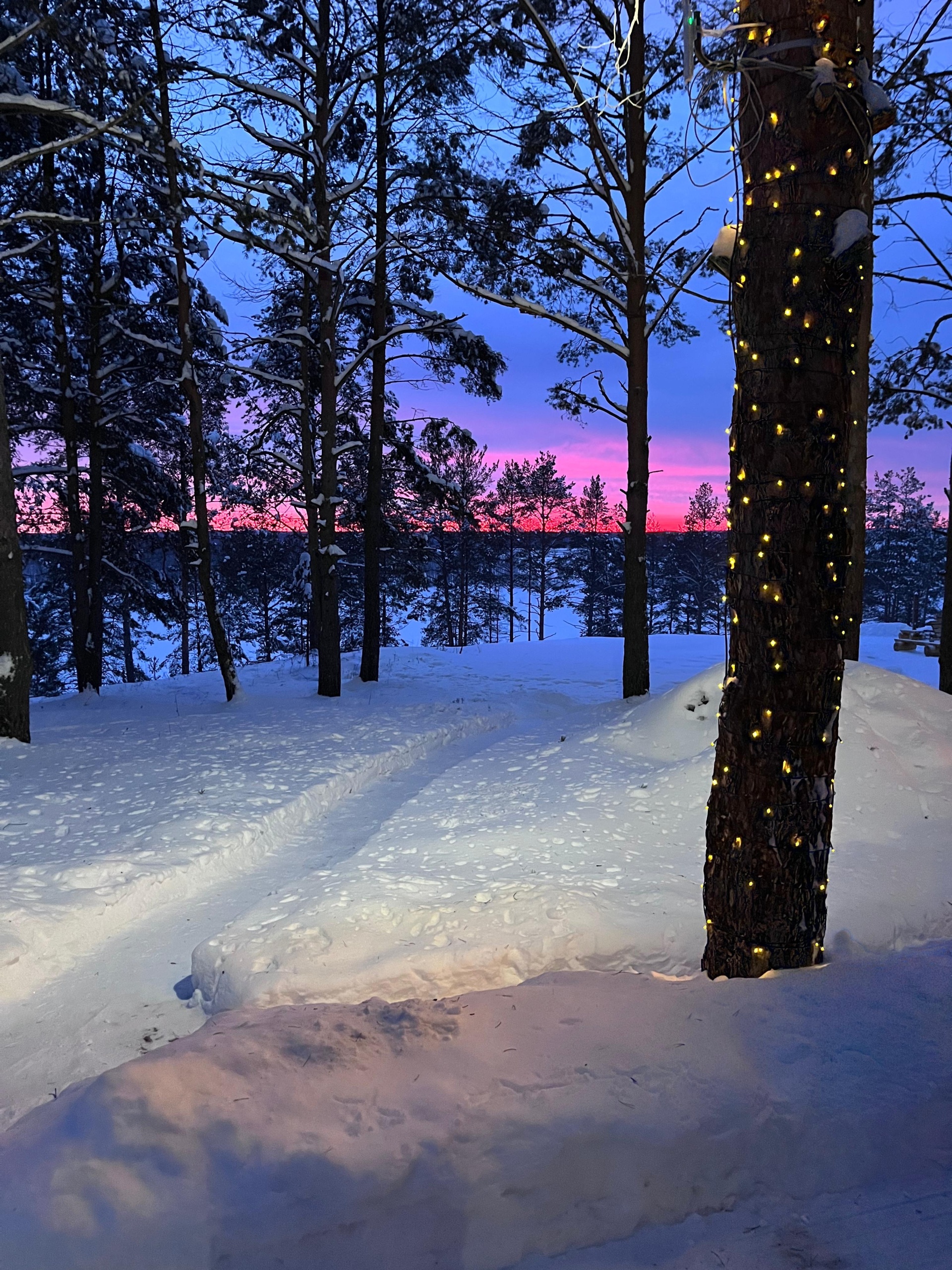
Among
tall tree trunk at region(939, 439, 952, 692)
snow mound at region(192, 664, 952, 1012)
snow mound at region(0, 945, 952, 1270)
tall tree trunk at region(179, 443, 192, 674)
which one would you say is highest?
tall tree trunk at region(179, 443, 192, 674)

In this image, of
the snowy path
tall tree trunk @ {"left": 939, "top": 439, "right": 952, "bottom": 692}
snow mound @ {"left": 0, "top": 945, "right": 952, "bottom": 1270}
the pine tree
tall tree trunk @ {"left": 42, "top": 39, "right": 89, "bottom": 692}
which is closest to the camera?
snow mound @ {"left": 0, "top": 945, "right": 952, "bottom": 1270}

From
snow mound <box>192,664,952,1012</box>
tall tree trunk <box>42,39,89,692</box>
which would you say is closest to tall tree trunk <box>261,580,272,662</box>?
tall tree trunk <box>42,39,89,692</box>

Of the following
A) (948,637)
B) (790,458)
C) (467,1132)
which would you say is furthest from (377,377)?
(467,1132)

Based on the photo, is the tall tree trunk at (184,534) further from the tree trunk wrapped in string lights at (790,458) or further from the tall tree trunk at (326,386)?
the tree trunk wrapped in string lights at (790,458)

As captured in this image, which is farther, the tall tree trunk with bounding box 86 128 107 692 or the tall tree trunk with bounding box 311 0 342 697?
the tall tree trunk with bounding box 86 128 107 692

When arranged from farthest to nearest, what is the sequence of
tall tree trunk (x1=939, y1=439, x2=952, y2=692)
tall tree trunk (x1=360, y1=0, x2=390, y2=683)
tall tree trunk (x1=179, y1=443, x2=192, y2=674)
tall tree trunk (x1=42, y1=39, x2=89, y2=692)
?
tall tree trunk (x1=360, y1=0, x2=390, y2=683), tall tree trunk (x1=42, y1=39, x2=89, y2=692), tall tree trunk (x1=179, y1=443, x2=192, y2=674), tall tree trunk (x1=939, y1=439, x2=952, y2=692)

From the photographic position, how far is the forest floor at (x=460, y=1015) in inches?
76.1

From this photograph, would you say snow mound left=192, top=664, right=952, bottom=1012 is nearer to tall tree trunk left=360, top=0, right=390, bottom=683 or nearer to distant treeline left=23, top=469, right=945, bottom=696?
tall tree trunk left=360, top=0, right=390, bottom=683

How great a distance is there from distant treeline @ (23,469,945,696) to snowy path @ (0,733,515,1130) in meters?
10.5

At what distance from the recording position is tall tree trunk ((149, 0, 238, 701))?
10.4m

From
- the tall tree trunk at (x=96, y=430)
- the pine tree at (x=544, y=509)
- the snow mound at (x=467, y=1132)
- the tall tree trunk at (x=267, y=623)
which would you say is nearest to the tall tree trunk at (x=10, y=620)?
the tall tree trunk at (x=96, y=430)

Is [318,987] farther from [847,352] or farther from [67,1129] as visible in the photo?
[847,352]

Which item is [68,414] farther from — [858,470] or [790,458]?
[790,458]

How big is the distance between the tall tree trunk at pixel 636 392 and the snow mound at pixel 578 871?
2.56 meters
